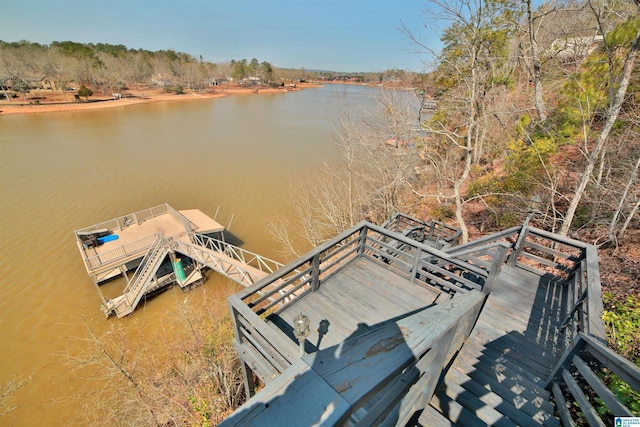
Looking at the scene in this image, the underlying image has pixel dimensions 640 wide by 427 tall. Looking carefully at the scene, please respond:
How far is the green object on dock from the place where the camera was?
11759mm

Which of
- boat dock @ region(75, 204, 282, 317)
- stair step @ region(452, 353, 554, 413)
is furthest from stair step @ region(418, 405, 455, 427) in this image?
boat dock @ region(75, 204, 282, 317)

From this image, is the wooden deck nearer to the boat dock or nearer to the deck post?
the boat dock

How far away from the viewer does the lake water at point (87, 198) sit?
899 cm

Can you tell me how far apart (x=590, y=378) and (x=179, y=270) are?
12.8 meters

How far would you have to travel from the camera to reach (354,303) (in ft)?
14.6

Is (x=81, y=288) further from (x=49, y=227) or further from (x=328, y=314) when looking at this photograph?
(x=328, y=314)

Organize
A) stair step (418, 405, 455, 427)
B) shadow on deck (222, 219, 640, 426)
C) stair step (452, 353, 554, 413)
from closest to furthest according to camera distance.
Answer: shadow on deck (222, 219, 640, 426)
stair step (418, 405, 455, 427)
stair step (452, 353, 554, 413)

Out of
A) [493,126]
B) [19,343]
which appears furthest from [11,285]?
[493,126]

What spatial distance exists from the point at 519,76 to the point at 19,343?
95.4ft

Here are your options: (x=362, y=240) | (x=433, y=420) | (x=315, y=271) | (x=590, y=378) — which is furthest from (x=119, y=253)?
(x=590, y=378)

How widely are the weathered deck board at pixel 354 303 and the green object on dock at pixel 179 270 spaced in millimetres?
9372

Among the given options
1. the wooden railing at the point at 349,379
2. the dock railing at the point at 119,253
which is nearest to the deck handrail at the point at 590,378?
the wooden railing at the point at 349,379

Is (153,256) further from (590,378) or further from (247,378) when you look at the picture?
(590,378)

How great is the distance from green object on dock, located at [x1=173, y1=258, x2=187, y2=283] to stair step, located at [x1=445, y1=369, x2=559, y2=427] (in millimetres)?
11583
